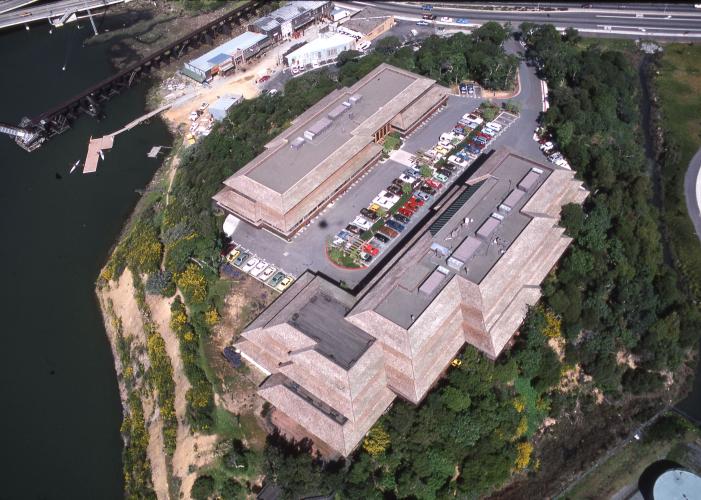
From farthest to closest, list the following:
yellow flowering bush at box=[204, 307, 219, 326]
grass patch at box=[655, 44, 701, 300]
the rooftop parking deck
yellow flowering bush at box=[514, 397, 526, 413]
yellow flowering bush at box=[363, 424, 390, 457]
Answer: grass patch at box=[655, 44, 701, 300] < yellow flowering bush at box=[204, 307, 219, 326] < yellow flowering bush at box=[514, 397, 526, 413] < the rooftop parking deck < yellow flowering bush at box=[363, 424, 390, 457]

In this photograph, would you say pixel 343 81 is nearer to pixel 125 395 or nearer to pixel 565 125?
pixel 565 125

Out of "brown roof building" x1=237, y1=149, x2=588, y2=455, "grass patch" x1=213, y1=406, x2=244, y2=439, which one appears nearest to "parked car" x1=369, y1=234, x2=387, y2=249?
"brown roof building" x1=237, y1=149, x2=588, y2=455

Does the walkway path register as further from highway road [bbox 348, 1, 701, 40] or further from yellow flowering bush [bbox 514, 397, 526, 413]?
yellow flowering bush [bbox 514, 397, 526, 413]

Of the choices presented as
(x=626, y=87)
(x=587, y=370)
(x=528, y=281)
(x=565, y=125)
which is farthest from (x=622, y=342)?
(x=626, y=87)

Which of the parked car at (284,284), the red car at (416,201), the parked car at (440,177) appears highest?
the parked car at (440,177)

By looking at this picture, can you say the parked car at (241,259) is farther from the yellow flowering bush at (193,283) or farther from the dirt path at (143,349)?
the dirt path at (143,349)

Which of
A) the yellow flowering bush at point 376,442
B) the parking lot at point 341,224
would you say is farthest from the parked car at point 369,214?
the yellow flowering bush at point 376,442

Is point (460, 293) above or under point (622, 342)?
above
